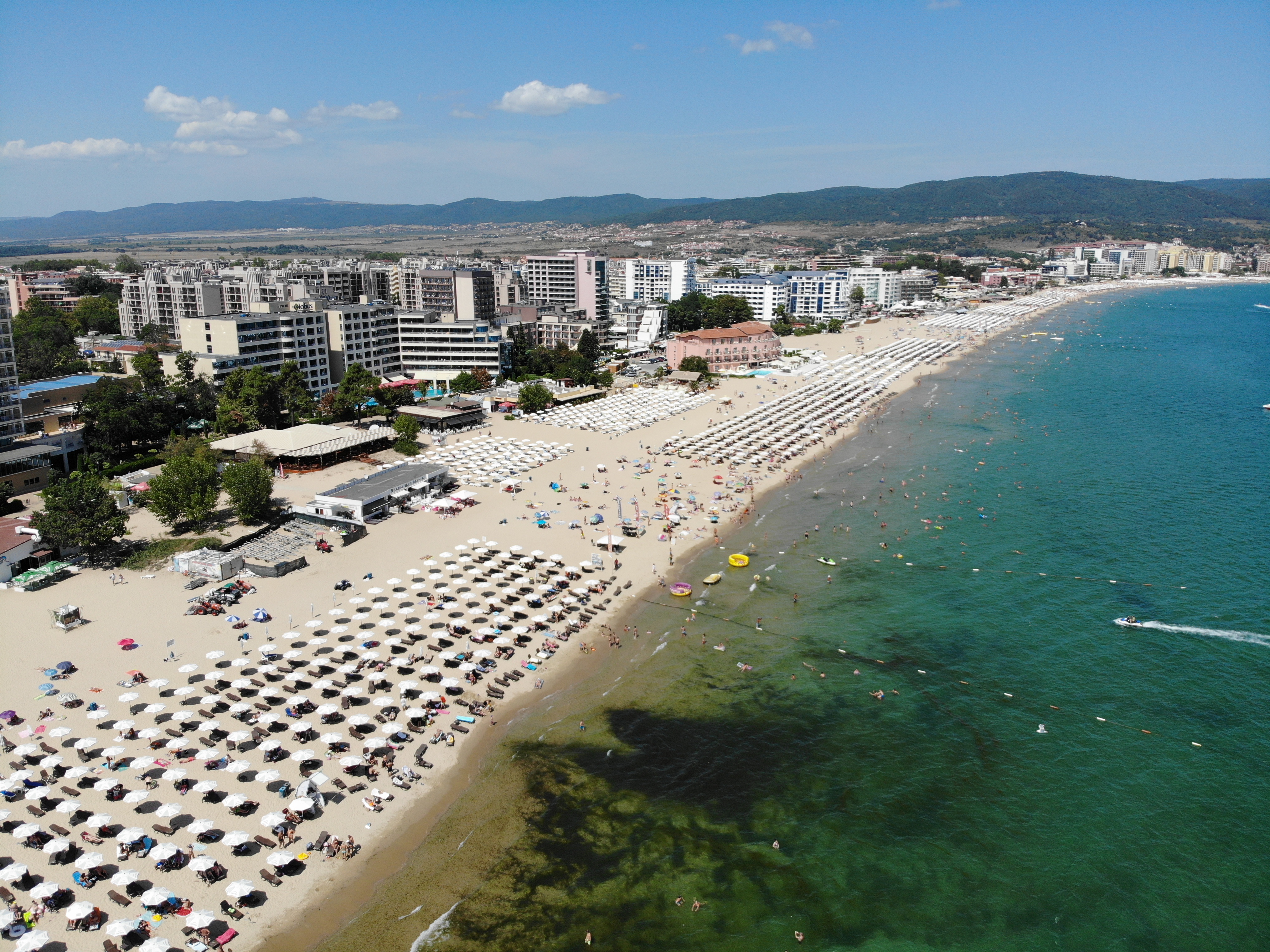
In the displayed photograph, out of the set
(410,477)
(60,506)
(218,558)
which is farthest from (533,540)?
(60,506)

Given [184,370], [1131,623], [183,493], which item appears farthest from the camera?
[184,370]

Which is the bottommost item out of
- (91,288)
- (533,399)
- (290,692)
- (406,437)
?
(290,692)

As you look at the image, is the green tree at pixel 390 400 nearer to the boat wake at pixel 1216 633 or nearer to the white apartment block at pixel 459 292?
the white apartment block at pixel 459 292

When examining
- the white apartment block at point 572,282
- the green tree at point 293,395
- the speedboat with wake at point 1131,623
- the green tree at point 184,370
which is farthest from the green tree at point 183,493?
the white apartment block at point 572,282

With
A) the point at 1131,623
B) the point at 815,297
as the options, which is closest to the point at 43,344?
the point at 1131,623

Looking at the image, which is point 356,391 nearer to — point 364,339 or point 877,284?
point 364,339

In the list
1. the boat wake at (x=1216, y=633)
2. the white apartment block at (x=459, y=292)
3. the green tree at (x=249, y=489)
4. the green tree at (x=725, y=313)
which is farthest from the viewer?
the green tree at (x=725, y=313)
